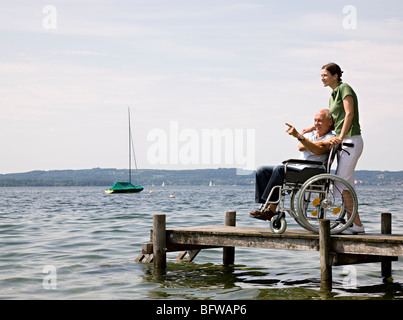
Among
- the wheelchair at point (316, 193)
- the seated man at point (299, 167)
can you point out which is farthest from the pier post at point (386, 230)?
the seated man at point (299, 167)

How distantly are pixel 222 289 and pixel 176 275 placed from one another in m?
1.35

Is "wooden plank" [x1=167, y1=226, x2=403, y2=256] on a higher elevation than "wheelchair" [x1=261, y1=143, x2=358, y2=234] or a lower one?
lower

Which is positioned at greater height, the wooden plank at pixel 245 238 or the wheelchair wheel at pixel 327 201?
the wheelchair wheel at pixel 327 201

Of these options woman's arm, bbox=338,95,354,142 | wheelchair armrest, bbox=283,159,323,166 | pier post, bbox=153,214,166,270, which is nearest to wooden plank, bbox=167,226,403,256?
pier post, bbox=153,214,166,270

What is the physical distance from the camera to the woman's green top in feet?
27.0

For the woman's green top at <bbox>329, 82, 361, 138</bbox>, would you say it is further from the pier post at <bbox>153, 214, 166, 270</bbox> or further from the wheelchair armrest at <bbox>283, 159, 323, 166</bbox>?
the pier post at <bbox>153, 214, 166, 270</bbox>

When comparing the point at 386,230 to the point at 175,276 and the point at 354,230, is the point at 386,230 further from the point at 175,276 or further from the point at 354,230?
the point at 175,276

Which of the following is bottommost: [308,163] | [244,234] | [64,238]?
[64,238]

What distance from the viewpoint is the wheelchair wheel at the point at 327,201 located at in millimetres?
8141

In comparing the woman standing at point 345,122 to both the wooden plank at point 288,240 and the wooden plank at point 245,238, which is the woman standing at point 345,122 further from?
the wooden plank at point 245,238

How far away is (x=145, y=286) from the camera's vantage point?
9789 millimetres

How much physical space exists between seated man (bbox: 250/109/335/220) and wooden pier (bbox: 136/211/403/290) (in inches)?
19.9
